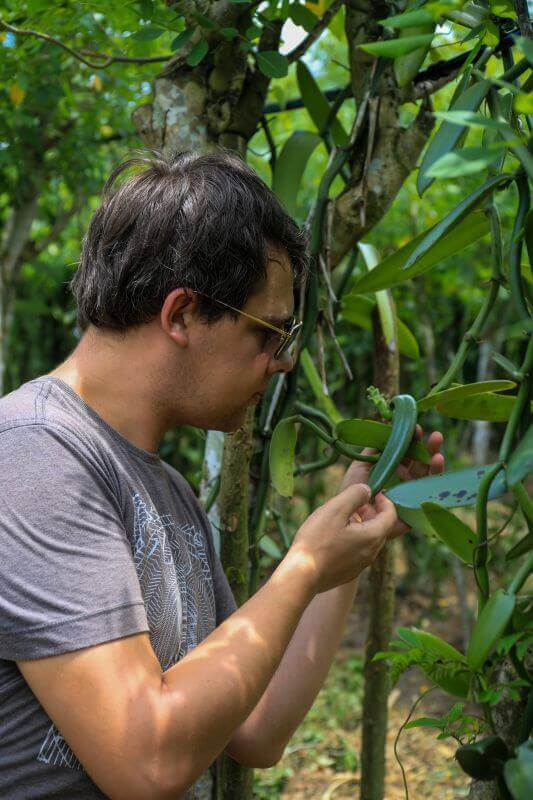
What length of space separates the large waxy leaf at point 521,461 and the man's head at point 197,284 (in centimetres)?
35

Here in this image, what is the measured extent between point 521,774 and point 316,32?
3.44 ft

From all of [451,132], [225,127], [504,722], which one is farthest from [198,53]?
[504,722]

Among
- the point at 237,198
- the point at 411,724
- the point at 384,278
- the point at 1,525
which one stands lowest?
the point at 411,724

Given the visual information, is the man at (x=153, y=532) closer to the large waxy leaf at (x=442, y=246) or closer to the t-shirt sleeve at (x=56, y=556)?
the t-shirt sleeve at (x=56, y=556)

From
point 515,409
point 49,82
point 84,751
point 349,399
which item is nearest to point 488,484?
point 515,409

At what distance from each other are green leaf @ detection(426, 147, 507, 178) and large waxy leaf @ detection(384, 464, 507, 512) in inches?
10.9

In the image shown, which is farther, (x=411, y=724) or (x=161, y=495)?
(x=161, y=495)

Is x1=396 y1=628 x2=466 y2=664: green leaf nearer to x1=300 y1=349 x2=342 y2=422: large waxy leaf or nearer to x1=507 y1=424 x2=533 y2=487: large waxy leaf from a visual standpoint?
x1=507 y1=424 x2=533 y2=487: large waxy leaf

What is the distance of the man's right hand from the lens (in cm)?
85

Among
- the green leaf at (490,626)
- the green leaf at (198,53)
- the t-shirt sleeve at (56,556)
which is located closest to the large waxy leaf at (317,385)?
the green leaf at (198,53)

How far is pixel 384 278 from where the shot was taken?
3.45 ft

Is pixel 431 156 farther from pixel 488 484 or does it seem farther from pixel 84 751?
pixel 84 751

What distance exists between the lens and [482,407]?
2.99 ft

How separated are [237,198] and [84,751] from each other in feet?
1.85
